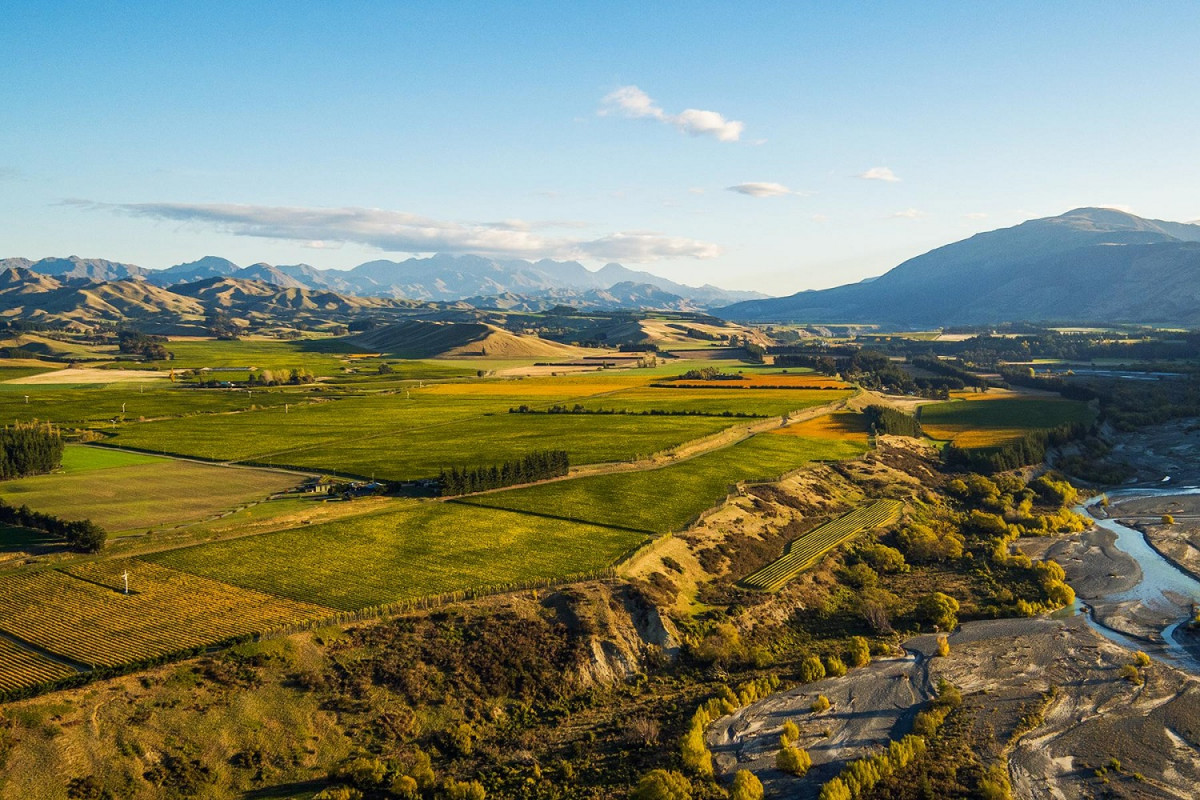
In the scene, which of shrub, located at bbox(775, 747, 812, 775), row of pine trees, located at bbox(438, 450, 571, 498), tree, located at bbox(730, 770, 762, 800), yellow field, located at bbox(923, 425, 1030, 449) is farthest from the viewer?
yellow field, located at bbox(923, 425, 1030, 449)

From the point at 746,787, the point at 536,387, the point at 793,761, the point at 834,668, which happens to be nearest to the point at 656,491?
the point at 834,668

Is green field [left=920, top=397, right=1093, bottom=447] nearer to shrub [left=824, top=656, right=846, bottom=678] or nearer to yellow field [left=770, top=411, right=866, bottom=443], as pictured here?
yellow field [left=770, top=411, right=866, bottom=443]

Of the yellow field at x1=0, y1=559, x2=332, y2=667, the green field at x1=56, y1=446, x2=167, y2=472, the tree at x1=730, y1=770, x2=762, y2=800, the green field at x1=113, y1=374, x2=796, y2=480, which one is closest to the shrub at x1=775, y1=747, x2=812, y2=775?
the tree at x1=730, y1=770, x2=762, y2=800

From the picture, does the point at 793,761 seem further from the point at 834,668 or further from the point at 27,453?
the point at 27,453

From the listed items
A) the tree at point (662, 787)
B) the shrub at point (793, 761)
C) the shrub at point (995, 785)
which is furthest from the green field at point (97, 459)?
the shrub at point (995, 785)

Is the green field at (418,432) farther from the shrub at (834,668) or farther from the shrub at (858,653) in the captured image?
the shrub at (834,668)

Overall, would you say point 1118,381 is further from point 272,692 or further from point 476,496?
point 272,692
